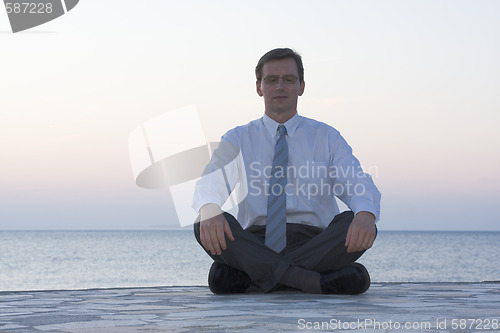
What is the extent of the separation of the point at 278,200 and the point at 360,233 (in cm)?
58

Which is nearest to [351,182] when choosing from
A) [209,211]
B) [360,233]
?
[360,233]

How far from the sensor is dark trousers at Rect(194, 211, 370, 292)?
3.73 m

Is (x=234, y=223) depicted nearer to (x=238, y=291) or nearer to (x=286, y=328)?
(x=238, y=291)

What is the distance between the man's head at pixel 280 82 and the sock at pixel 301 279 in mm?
977

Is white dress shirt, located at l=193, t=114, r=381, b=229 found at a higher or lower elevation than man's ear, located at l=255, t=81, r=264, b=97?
lower

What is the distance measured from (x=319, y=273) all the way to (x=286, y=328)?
1.52m

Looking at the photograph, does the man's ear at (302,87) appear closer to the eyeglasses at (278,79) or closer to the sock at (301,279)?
the eyeglasses at (278,79)

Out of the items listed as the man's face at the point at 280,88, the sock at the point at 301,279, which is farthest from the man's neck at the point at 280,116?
the sock at the point at 301,279

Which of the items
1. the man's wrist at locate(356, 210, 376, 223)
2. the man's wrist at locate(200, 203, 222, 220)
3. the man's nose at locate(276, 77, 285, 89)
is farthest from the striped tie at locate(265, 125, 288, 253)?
the man's wrist at locate(356, 210, 376, 223)

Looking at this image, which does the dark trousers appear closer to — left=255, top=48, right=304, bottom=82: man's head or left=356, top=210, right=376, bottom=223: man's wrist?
left=356, top=210, right=376, bottom=223: man's wrist

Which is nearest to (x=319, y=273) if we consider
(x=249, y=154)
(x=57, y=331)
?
(x=249, y=154)

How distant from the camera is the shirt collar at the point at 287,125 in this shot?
4125mm

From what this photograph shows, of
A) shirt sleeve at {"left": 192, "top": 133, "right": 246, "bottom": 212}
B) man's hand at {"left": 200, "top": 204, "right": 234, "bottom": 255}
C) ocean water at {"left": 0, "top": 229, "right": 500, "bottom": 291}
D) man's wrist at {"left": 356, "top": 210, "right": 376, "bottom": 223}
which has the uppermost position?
shirt sleeve at {"left": 192, "top": 133, "right": 246, "bottom": 212}

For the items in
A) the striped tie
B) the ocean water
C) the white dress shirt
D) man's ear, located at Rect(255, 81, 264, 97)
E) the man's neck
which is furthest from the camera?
the ocean water
